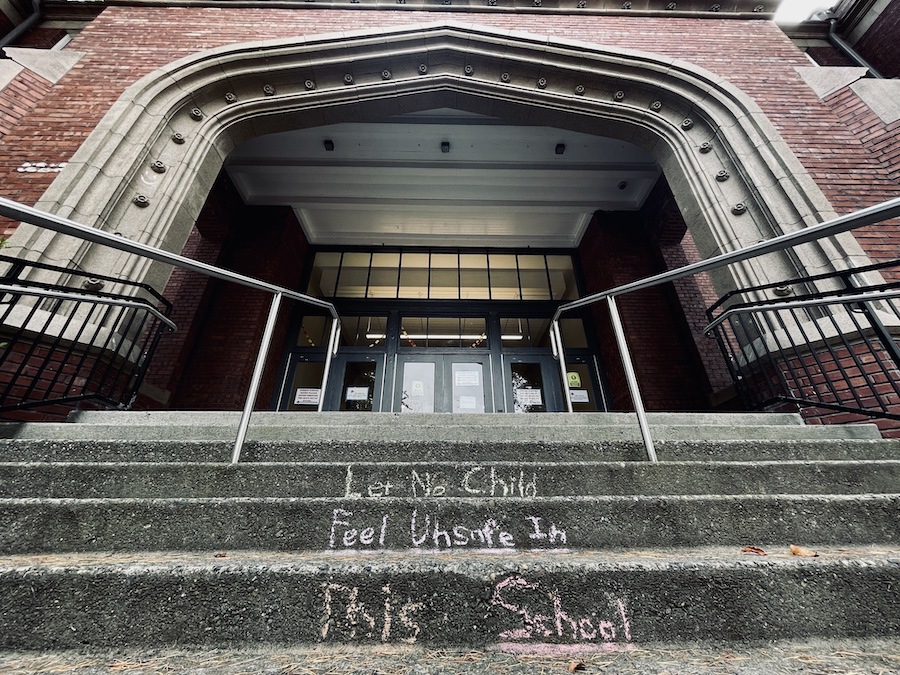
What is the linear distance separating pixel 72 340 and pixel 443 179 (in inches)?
246

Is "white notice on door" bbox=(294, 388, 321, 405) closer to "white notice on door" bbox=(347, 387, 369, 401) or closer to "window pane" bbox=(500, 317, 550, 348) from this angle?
"white notice on door" bbox=(347, 387, 369, 401)

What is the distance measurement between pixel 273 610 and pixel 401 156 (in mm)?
7373

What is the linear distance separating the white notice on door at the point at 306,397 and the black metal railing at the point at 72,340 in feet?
11.6

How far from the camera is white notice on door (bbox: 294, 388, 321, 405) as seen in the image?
718cm

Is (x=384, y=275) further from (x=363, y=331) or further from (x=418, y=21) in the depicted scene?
A: (x=418, y=21)

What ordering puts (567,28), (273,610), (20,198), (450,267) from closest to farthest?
(273,610) < (20,198) < (567,28) < (450,267)

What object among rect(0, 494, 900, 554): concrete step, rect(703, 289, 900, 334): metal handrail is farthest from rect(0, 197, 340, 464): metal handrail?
rect(703, 289, 900, 334): metal handrail

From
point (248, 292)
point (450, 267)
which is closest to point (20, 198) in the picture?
point (248, 292)

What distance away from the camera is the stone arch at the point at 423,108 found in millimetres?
3889

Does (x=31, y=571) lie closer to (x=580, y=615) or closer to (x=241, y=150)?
(x=580, y=615)

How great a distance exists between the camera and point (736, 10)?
609cm

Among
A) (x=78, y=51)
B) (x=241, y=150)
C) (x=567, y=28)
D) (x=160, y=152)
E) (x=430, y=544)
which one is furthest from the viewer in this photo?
(x=241, y=150)

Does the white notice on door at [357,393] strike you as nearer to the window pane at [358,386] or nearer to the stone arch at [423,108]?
the window pane at [358,386]

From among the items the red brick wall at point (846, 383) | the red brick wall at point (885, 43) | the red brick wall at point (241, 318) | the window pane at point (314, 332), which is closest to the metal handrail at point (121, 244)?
the red brick wall at point (846, 383)
